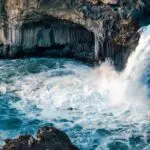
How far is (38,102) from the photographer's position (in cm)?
3462

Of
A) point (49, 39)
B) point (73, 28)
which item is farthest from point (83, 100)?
point (49, 39)

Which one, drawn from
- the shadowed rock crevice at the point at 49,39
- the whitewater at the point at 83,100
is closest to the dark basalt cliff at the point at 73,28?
the shadowed rock crevice at the point at 49,39

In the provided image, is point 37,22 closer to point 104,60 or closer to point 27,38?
point 27,38

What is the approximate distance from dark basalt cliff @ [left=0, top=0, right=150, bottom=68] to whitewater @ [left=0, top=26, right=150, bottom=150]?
36.1 inches

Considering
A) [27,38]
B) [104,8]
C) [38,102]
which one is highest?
[104,8]

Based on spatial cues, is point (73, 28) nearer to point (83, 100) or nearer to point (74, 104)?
point (83, 100)

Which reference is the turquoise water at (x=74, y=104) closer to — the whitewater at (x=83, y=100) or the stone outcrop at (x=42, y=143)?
the whitewater at (x=83, y=100)

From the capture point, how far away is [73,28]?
4112 centimetres

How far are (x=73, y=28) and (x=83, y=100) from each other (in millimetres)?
8380

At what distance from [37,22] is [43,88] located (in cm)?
712

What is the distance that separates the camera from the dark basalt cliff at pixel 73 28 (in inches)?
1481

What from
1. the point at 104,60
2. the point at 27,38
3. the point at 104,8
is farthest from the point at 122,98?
the point at 27,38

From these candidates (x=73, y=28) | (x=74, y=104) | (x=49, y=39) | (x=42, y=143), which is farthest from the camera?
(x=49, y=39)

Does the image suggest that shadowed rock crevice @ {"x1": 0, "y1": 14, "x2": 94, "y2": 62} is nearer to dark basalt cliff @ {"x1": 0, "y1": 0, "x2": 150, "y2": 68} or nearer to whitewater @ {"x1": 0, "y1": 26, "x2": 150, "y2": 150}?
dark basalt cliff @ {"x1": 0, "y1": 0, "x2": 150, "y2": 68}
